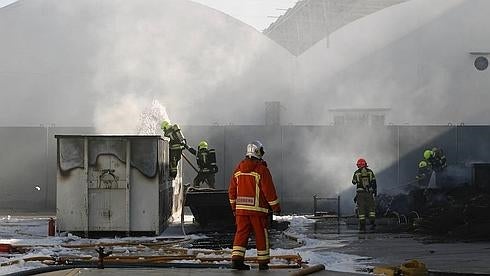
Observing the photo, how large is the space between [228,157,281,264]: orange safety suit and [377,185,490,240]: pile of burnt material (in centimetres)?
619

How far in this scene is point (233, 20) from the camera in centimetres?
3105

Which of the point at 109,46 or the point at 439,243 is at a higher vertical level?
the point at 109,46

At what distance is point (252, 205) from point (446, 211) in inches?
280

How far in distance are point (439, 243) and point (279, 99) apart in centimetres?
1523

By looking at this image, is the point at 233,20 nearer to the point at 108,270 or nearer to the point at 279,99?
the point at 279,99

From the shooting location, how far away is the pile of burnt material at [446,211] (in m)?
14.2

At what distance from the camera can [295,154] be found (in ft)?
80.8

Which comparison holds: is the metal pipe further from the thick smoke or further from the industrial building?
the industrial building

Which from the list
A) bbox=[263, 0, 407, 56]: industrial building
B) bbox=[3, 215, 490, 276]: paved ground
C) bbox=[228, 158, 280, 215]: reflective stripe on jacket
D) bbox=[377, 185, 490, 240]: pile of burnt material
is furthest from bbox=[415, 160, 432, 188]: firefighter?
bbox=[228, 158, 280, 215]: reflective stripe on jacket

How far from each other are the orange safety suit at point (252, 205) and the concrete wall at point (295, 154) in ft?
50.9

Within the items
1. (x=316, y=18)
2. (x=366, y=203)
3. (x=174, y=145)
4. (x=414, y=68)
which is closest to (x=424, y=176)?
(x=366, y=203)

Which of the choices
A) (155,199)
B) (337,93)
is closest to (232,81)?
(337,93)

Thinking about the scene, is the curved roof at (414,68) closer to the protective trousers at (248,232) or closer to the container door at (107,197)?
the container door at (107,197)

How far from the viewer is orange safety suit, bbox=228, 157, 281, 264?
8.67 metres
